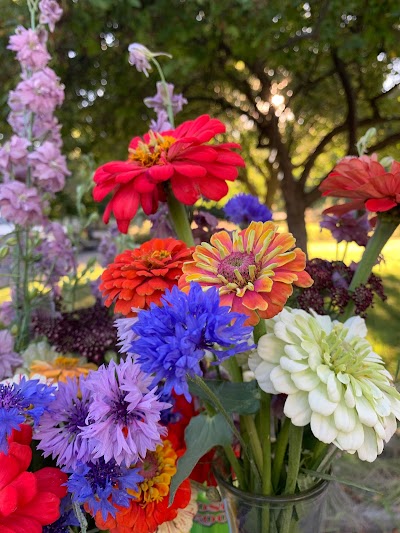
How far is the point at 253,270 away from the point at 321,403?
0.09m

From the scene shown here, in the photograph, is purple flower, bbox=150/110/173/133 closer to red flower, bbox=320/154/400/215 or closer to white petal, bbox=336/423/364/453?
red flower, bbox=320/154/400/215

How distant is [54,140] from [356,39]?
1126mm

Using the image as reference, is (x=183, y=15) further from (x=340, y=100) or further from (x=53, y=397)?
(x=340, y=100)

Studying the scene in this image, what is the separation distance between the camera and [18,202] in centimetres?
54

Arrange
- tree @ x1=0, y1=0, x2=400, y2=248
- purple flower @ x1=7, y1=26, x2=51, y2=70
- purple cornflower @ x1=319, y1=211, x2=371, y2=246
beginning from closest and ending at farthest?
purple cornflower @ x1=319, y1=211, x2=371, y2=246
purple flower @ x1=7, y1=26, x2=51, y2=70
tree @ x1=0, y1=0, x2=400, y2=248

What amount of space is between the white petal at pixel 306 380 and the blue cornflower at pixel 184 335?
0.20 ft

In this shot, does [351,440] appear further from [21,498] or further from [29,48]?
[29,48]

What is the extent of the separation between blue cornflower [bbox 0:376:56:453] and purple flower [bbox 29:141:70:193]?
29cm

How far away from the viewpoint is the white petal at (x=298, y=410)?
11.9 inches

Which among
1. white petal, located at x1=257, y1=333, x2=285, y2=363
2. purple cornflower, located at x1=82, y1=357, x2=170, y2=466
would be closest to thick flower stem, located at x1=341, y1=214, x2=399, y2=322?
white petal, located at x1=257, y1=333, x2=285, y2=363

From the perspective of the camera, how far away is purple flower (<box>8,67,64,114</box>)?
564 mm

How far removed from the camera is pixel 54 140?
61 cm

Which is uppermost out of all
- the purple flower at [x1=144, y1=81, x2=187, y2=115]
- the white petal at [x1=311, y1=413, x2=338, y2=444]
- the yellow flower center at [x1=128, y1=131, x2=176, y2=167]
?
the purple flower at [x1=144, y1=81, x2=187, y2=115]

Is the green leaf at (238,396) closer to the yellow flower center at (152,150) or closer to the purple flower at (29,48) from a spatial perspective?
the yellow flower center at (152,150)
